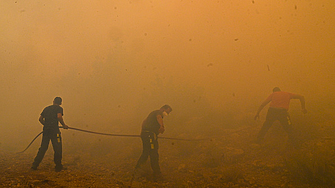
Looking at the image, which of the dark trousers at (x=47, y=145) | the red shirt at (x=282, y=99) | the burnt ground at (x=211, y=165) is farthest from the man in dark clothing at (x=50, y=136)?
the red shirt at (x=282, y=99)

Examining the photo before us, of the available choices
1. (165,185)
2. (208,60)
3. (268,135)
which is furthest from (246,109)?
(208,60)

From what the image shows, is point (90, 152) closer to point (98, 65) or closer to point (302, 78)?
point (302, 78)

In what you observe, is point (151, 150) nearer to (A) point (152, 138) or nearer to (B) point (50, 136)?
(A) point (152, 138)

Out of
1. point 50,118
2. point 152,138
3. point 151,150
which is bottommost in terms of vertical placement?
point 151,150

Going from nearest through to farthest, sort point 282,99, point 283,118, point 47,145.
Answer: point 47,145
point 283,118
point 282,99

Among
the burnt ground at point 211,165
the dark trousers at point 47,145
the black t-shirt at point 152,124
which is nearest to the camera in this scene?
the burnt ground at point 211,165

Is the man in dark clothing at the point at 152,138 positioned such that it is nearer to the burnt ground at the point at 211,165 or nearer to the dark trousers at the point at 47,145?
the burnt ground at the point at 211,165

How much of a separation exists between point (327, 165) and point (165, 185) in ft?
11.4

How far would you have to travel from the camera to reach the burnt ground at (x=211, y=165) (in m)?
4.38

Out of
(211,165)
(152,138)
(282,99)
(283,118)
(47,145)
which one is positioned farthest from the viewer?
(282,99)

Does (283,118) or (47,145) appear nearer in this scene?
(47,145)

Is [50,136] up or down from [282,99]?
down

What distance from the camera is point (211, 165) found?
5773mm

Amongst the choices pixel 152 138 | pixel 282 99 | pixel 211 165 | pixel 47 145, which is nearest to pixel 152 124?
pixel 152 138
